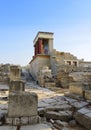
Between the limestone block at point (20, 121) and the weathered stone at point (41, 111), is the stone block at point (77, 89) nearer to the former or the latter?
the weathered stone at point (41, 111)

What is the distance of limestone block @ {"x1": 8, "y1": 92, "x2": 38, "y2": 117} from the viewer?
14.5 feet

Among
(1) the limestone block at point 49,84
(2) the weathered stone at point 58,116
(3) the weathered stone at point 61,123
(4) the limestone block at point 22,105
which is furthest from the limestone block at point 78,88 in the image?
(1) the limestone block at point 49,84

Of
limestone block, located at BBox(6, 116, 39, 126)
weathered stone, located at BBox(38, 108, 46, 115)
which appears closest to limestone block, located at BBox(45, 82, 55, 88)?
weathered stone, located at BBox(38, 108, 46, 115)

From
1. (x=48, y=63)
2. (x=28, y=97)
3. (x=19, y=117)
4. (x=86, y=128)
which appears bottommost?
(x=86, y=128)

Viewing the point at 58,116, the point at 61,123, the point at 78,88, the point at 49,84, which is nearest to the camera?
the point at 61,123

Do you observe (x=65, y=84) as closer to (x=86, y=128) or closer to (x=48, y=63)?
(x=48, y=63)

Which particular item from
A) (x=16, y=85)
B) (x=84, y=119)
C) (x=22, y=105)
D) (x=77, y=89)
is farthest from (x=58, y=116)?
(x=16, y=85)

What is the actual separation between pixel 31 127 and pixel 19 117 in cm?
44

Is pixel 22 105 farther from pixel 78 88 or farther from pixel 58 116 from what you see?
pixel 78 88

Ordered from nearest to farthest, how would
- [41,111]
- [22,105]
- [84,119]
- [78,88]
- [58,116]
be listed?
[22,105], [84,119], [58,116], [41,111], [78,88]

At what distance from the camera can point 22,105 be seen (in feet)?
Result: 14.7

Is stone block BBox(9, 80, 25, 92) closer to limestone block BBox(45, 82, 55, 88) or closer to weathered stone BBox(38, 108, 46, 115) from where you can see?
weathered stone BBox(38, 108, 46, 115)

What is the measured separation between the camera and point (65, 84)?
15.7 meters

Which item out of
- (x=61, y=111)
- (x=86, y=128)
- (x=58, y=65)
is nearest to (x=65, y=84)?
(x=58, y=65)
